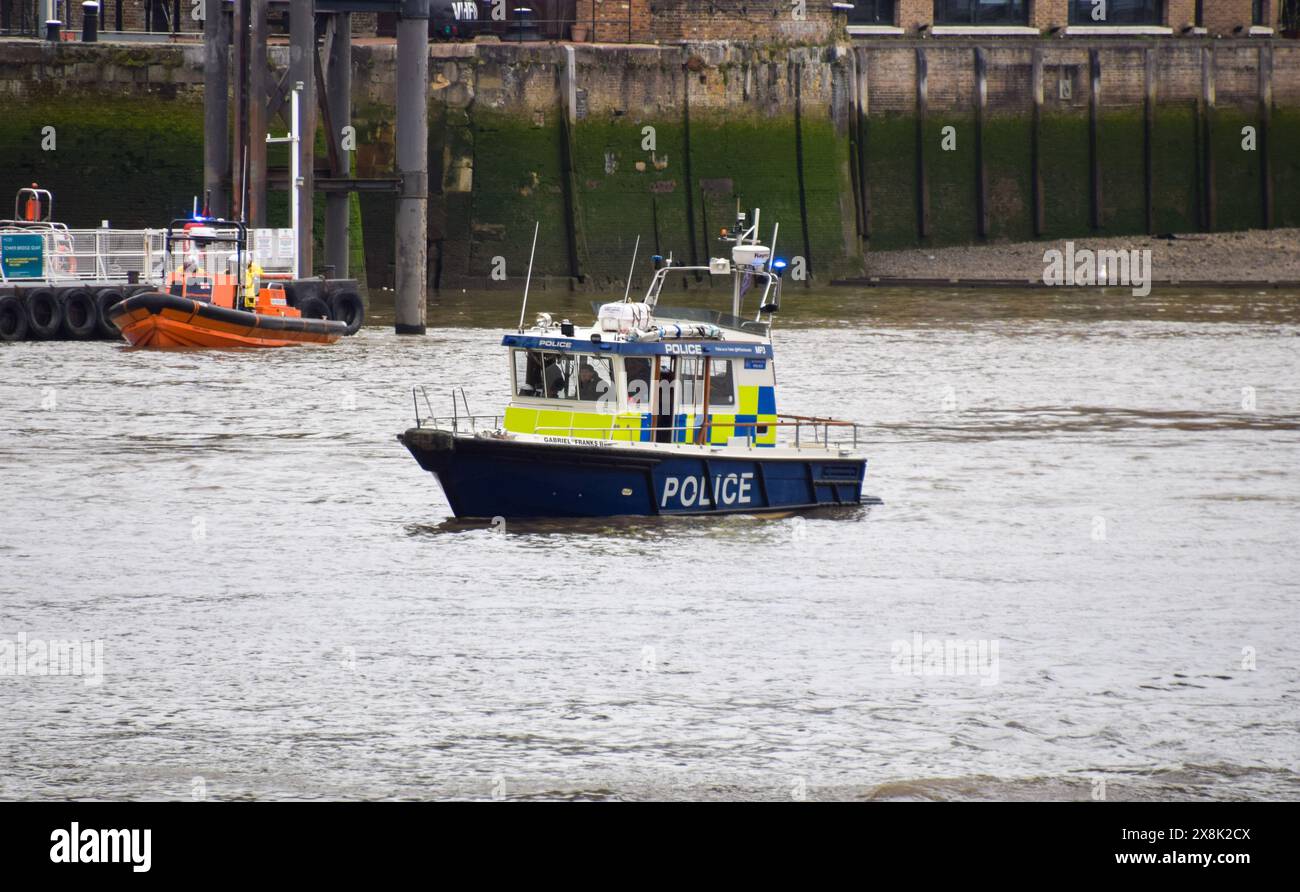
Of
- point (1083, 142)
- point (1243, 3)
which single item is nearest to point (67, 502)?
point (1083, 142)

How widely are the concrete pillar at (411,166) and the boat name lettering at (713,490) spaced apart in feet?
64.1

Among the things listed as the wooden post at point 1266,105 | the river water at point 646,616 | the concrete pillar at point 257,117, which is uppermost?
the wooden post at point 1266,105

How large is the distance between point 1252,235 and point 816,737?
4671cm

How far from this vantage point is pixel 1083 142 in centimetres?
5766

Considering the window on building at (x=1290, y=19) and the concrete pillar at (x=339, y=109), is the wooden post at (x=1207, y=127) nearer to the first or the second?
the window on building at (x=1290, y=19)

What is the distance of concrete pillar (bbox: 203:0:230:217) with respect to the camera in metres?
40.1

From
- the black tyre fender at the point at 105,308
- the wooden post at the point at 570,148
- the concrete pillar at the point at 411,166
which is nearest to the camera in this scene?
the black tyre fender at the point at 105,308

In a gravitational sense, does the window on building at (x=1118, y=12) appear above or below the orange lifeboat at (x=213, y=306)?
above

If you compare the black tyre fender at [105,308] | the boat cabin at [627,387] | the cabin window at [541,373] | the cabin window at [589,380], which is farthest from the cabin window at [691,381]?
the black tyre fender at [105,308]

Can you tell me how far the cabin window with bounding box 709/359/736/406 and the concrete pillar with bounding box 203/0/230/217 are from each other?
20.6 metres

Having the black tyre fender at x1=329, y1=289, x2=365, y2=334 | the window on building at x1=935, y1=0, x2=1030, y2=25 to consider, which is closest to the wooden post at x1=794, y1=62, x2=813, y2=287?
the window on building at x1=935, y1=0, x2=1030, y2=25

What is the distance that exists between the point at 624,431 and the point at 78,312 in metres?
20.2

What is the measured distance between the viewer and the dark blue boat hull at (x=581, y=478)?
20.3m
